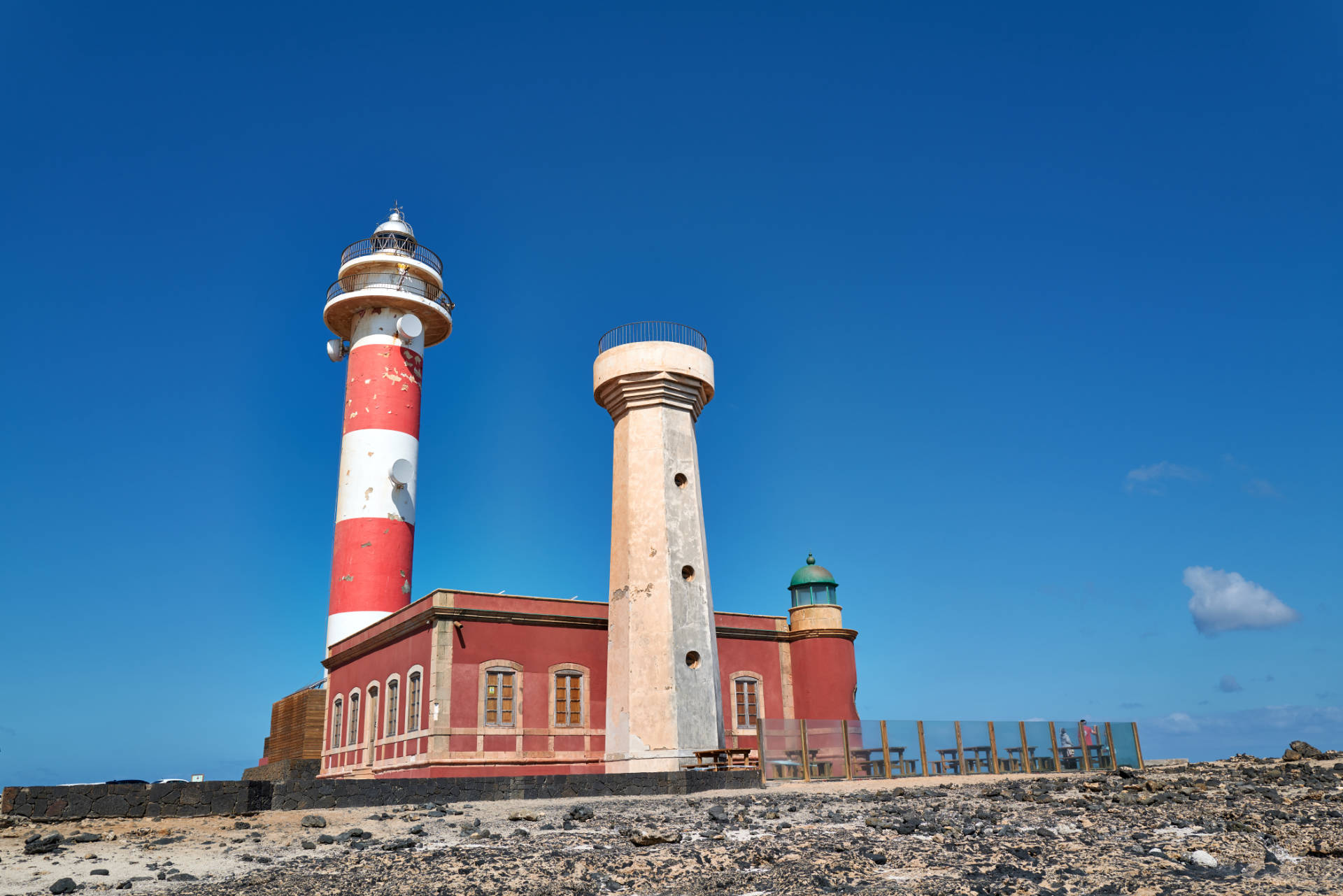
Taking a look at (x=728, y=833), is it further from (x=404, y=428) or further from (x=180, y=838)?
(x=404, y=428)

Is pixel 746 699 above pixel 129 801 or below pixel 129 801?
above

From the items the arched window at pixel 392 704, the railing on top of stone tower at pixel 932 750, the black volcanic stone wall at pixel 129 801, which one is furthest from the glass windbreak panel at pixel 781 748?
the black volcanic stone wall at pixel 129 801

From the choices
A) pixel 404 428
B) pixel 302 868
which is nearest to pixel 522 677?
pixel 404 428

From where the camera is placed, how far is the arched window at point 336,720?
29.3 m

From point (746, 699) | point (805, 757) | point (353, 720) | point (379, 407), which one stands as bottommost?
point (805, 757)

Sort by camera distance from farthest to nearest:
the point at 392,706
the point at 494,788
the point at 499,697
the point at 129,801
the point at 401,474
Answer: the point at 401,474, the point at 392,706, the point at 499,697, the point at 494,788, the point at 129,801

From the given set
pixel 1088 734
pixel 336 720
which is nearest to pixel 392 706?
pixel 336 720

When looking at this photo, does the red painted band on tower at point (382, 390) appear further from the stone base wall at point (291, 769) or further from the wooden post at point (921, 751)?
the wooden post at point (921, 751)

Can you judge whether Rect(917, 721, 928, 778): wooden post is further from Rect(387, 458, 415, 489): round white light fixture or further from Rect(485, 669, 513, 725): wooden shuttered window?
Rect(387, 458, 415, 489): round white light fixture

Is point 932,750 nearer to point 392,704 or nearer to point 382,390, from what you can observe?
point 392,704

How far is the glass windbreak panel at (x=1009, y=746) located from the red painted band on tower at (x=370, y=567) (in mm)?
18605

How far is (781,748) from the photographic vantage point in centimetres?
2231

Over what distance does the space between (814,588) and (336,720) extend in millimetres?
15625

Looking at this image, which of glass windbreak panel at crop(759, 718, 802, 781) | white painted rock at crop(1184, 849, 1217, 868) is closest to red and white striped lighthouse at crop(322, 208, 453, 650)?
glass windbreak panel at crop(759, 718, 802, 781)
